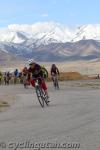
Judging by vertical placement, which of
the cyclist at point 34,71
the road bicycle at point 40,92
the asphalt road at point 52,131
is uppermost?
the cyclist at point 34,71

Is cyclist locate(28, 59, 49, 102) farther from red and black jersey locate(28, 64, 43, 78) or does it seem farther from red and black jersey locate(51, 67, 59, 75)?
red and black jersey locate(51, 67, 59, 75)

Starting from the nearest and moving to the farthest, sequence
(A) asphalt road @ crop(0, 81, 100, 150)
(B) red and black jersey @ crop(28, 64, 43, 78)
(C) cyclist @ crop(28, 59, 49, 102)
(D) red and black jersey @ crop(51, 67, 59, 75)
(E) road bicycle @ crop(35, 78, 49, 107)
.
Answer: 1. (A) asphalt road @ crop(0, 81, 100, 150)
2. (C) cyclist @ crop(28, 59, 49, 102)
3. (B) red and black jersey @ crop(28, 64, 43, 78)
4. (E) road bicycle @ crop(35, 78, 49, 107)
5. (D) red and black jersey @ crop(51, 67, 59, 75)

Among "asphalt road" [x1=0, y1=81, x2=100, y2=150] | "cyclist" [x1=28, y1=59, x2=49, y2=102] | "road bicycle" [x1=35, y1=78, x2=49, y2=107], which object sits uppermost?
"cyclist" [x1=28, y1=59, x2=49, y2=102]

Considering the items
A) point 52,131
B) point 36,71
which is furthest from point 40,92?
point 52,131

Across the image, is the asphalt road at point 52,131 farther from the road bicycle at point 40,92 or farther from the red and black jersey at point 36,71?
the road bicycle at point 40,92

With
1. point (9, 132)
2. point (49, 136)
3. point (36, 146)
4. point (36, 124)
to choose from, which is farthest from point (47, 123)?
point (36, 146)

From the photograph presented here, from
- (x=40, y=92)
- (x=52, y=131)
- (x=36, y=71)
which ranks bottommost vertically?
(x=52, y=131)

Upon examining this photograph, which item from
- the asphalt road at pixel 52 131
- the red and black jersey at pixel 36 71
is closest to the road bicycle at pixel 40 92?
the red and black jersey at pixel 36 71

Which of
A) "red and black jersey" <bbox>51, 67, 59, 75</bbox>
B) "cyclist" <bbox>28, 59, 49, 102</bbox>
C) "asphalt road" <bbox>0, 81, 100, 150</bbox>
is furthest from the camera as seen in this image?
"red and black jersey" <bbox>51, 67, 59, 75</bbox>

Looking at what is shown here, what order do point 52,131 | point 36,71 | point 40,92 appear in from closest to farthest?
point 52,131, point 36,71, point 40,92

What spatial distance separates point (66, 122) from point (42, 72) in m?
7.18

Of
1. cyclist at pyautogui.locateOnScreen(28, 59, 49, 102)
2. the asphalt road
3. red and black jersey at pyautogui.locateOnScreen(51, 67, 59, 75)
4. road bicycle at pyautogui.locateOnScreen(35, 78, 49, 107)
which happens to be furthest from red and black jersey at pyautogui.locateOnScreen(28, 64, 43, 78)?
red and black jersey at pyautogui.locateOnScreen(51, 67, 59, 75)

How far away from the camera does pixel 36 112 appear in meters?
19.5

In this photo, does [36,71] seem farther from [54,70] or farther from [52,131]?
[54,70]
